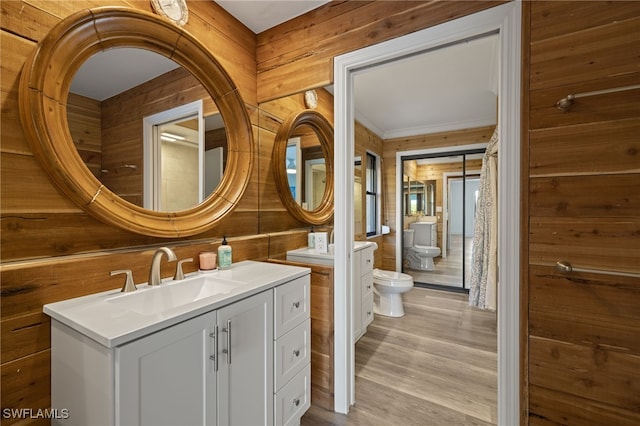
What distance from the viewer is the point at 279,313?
1.30 m

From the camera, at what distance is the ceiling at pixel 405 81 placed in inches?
49.1

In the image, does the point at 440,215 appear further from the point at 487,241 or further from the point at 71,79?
the point at 71,79

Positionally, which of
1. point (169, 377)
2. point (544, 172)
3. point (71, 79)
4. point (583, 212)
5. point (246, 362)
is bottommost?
point (246, 362)

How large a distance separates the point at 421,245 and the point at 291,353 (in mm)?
3636

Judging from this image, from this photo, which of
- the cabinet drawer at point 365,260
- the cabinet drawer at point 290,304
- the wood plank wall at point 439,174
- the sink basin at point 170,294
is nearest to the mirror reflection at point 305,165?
the cabinet drawer at point 365,260

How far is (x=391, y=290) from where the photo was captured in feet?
9.37

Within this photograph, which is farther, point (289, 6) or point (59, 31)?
point (289, 6)

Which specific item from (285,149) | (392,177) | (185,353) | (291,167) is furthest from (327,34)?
(392,177)

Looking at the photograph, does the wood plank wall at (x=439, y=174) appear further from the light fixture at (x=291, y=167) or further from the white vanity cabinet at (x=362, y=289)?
the light fixture at (x=291, y=167)

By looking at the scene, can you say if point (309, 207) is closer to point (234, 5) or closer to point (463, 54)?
point (234, 5)

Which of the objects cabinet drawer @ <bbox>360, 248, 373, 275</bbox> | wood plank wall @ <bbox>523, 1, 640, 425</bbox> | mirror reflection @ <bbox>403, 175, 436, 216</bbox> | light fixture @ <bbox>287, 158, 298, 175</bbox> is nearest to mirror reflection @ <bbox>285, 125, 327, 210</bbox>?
light fixture @ <bbox>287, 158, 298, 175</bbox>

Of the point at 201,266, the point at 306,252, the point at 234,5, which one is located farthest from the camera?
the point at 306,252

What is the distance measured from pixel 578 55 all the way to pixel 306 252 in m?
1.78

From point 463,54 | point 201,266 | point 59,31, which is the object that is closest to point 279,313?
point 201,266
